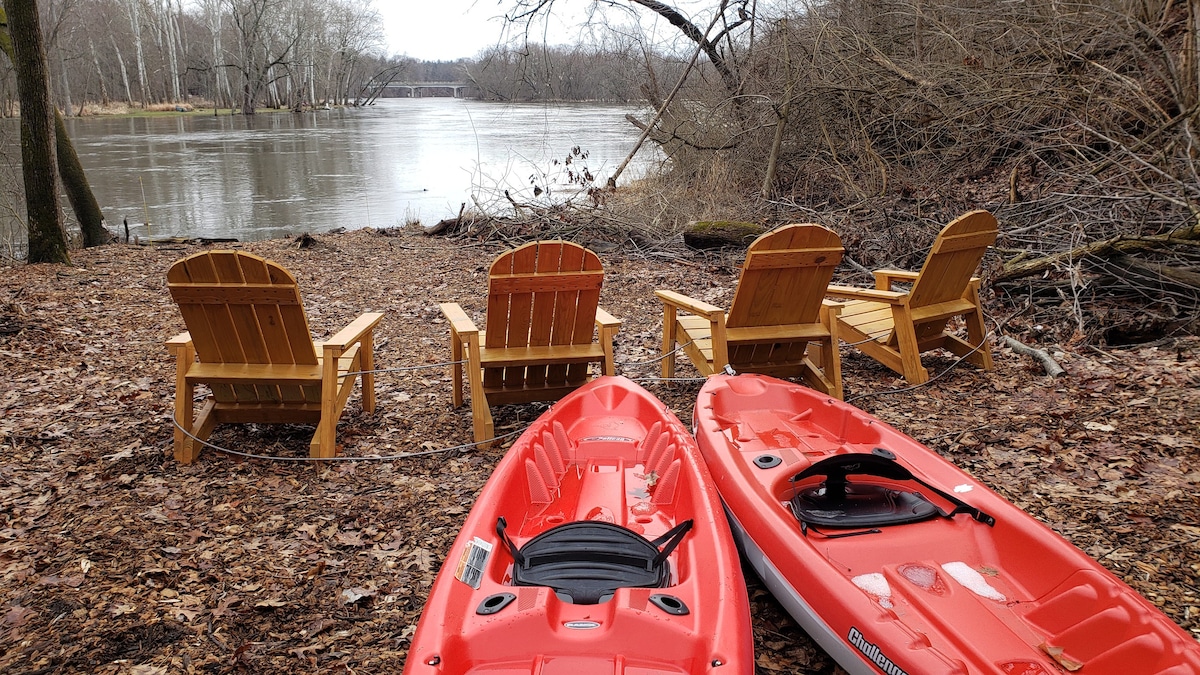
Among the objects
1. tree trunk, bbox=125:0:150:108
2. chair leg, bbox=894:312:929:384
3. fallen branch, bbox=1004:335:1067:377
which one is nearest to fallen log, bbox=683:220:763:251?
fallen branch, bbox=1004:335:1067:377

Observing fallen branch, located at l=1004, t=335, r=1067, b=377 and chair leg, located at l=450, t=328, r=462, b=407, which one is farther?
fallen branch, located at l=1004, t=335, r=1067, b=377

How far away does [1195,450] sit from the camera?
3863 millimetres

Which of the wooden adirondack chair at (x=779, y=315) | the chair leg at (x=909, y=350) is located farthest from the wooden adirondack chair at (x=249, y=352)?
the chair leg at (x=909, y=350)

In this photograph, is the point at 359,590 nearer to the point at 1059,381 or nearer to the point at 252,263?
the point at 252,263

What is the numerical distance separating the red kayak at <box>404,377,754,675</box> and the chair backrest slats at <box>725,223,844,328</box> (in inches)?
56.7

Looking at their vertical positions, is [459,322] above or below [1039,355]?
above

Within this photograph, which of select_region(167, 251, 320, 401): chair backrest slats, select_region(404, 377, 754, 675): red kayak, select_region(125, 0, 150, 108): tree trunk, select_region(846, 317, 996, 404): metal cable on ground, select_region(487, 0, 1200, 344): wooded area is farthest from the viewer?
select_region(125, 0, 150, 108): tree trunk

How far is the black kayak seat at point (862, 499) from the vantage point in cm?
294

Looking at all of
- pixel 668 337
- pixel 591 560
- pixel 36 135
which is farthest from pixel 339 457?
pixel 36 135

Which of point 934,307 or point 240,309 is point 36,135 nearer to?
point 240,309

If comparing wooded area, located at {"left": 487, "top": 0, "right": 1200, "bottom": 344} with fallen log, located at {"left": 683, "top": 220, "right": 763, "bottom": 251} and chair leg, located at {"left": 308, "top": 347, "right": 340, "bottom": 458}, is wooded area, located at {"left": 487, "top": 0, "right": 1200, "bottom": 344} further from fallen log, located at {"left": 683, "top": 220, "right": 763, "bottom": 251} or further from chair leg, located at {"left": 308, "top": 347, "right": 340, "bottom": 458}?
chair leg, located at {"left": 308, "top": 347, "right": 340, "bottom": 458}

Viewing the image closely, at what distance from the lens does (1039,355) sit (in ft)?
17.8

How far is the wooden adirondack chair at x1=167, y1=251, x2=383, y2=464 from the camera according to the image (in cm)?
384

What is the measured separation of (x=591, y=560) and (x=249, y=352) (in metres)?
2.63
